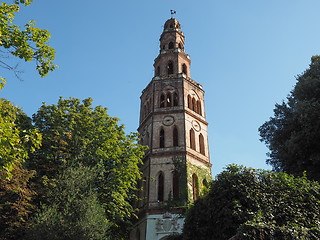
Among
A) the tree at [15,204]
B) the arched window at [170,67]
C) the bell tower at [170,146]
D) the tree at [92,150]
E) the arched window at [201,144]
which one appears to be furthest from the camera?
the arched window at [170,67]

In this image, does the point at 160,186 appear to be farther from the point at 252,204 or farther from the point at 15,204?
the point at 252,204

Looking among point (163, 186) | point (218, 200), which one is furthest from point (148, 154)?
point (218, 200)

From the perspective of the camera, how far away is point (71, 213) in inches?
585

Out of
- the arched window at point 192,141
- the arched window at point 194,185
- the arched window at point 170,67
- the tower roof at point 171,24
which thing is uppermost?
the tower roof at point 171,24

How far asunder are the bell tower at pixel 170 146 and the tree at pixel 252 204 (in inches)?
375

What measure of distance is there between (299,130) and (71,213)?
1415 cm

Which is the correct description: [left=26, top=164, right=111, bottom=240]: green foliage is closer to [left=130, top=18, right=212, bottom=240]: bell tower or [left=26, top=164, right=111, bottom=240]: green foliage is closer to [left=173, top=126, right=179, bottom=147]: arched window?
[left=130, top=18, right=212, bottom=240]: bell tower

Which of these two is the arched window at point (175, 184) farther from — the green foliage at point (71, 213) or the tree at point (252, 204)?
the tree at point (252, 204)

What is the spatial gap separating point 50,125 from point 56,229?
787 centimetres

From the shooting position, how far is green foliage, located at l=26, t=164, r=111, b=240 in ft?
46.0

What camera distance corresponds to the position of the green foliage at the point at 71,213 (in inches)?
552

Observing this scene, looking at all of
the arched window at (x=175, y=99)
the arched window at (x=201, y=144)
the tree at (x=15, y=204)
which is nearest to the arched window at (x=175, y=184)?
the arched window at (x=201, y=144)

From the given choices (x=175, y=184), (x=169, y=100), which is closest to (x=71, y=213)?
(x=175, y=184)

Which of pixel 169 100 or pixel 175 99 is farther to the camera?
pixel 169 100
